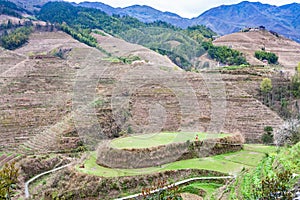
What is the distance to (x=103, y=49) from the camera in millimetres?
56875

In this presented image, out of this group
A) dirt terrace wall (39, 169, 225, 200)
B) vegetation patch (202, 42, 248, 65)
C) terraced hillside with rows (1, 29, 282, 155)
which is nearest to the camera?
dirt terrace wall (39, 169, 225, 200)

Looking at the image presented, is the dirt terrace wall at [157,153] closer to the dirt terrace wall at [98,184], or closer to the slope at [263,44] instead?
the dirt terrace wall at [98,184]

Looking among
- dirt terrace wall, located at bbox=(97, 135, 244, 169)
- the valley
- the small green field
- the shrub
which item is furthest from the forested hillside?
dirt terrace wall, located at bbox=(97, 135, 244, 169)

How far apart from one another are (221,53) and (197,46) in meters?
4.09

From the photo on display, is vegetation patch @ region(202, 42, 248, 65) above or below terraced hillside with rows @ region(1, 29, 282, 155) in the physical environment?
above

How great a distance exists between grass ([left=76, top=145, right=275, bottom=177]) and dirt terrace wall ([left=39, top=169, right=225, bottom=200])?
276 millimetres

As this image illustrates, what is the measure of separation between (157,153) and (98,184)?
110 inches

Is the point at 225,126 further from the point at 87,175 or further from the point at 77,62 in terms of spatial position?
the point at 77,62

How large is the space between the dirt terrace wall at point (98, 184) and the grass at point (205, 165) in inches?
10.9

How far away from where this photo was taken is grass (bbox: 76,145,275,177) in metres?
14.2

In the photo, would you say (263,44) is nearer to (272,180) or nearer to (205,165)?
(205,165)

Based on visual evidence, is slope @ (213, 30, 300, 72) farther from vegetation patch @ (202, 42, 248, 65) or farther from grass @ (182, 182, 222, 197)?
grass @ (182, 182, 222, 197)

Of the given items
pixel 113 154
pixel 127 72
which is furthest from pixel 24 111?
pixel 113 154

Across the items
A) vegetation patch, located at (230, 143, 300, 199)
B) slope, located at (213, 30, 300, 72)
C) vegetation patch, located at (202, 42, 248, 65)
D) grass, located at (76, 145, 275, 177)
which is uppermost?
slope, located at (213, 30, 300, 72)
